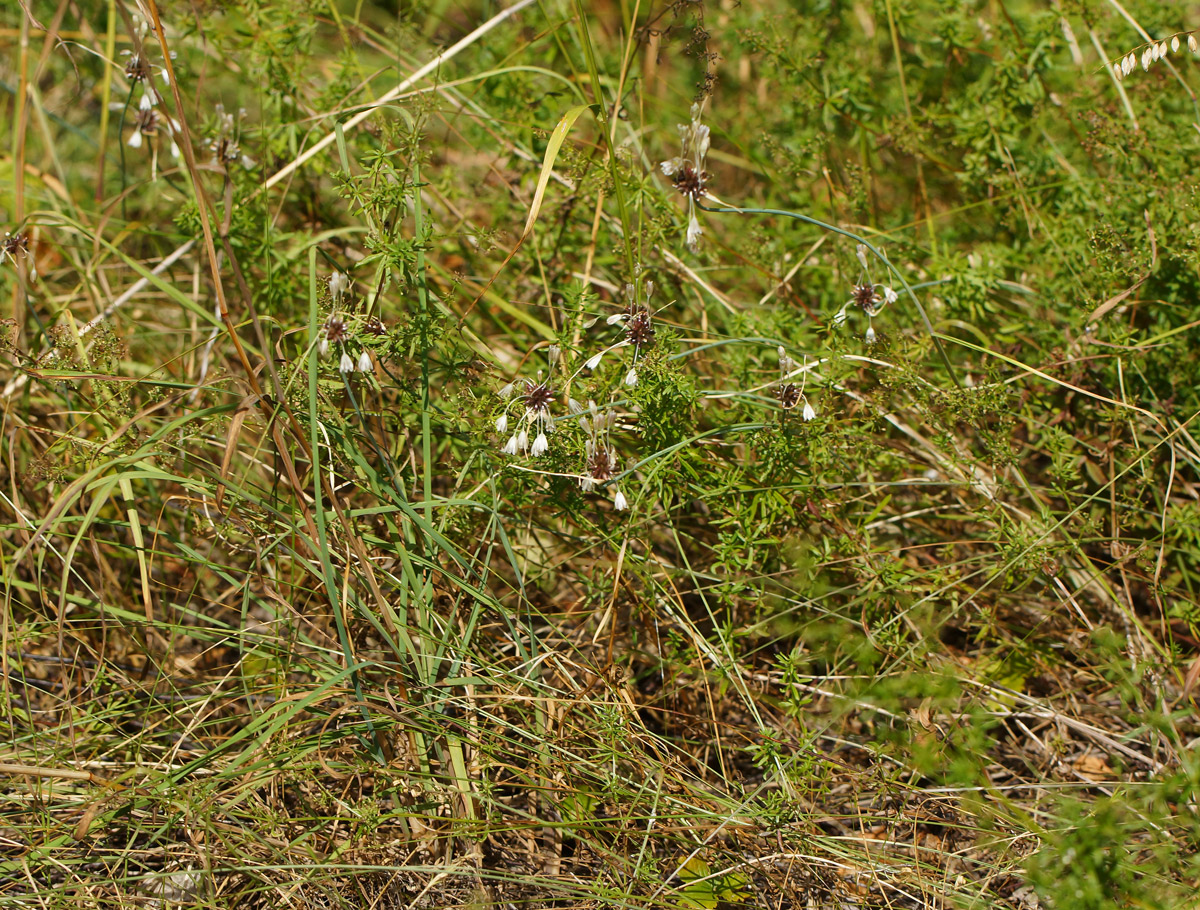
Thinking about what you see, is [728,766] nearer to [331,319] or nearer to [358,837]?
[358,837]

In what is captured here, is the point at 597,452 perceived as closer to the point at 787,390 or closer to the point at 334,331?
the point at 787,390

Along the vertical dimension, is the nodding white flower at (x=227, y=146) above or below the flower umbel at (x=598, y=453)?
above

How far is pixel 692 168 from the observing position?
6.56 ft

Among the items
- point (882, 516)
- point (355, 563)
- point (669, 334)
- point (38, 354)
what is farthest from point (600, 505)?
point (38, 354)

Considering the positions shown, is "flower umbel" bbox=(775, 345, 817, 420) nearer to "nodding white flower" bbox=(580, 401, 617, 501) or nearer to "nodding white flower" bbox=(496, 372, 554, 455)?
"nodding white flower" bbox=(580, 401, 617, 501)

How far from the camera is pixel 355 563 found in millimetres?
1991

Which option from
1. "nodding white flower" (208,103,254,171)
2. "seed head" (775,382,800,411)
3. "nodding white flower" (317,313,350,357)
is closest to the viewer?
"nodding white flower" (317,313,350,357)

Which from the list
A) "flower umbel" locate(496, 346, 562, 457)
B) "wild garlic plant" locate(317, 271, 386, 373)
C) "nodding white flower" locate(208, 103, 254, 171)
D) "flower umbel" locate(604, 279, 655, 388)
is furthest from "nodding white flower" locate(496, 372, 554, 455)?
"nodding white flower" locate(208, 103, 254, 171)

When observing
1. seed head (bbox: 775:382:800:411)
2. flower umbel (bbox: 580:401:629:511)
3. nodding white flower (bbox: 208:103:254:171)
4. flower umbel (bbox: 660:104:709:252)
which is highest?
flower umbel (bbox: 660:104:709:252)

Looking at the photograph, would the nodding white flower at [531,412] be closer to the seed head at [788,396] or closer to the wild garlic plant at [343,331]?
the wild garlic plant at [343,331]

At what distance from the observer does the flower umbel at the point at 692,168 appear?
1950 millimetres

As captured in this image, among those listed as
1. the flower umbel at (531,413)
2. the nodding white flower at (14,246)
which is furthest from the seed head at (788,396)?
the nodding white flower at (14,246)

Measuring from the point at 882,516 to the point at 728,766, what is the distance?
2.51 ft

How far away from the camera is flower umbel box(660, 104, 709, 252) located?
1950mm
